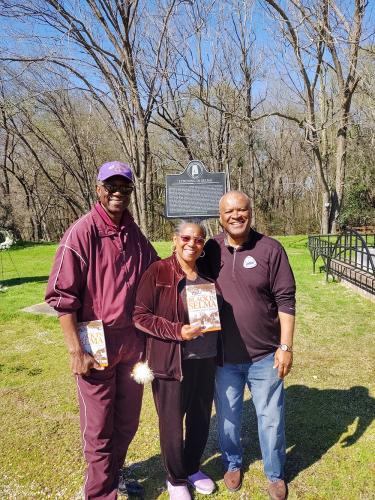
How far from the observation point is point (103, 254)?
2.26 m

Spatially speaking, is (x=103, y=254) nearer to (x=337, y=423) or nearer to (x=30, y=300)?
(x=337, y=423)

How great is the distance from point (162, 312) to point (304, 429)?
192cm

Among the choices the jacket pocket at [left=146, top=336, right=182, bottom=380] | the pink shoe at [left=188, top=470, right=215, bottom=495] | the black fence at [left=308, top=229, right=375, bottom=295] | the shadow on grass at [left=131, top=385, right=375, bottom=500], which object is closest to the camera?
the jacket pocket at [left=146, top=336, right=182, bottom=380]

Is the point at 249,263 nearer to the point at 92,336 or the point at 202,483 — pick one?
the point at 92,336

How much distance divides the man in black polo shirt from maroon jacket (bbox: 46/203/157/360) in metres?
0.51

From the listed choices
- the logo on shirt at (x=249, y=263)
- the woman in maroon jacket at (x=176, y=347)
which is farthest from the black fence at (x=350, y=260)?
the woman in maroon jacket at (x=176, y=347)

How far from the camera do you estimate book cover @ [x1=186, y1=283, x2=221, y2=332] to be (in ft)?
7.19

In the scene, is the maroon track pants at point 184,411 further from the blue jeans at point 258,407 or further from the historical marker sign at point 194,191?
the historical marker sign at point 194,191

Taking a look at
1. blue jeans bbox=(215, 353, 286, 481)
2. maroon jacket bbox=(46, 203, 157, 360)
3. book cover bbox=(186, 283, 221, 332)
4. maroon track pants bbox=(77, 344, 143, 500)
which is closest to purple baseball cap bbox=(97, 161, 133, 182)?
maroon jacket bbox=(46, 203, 157, 360)

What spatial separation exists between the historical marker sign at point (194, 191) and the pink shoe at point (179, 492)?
4.33 meters

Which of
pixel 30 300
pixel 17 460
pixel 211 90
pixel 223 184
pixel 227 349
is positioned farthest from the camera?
pixel 211 90

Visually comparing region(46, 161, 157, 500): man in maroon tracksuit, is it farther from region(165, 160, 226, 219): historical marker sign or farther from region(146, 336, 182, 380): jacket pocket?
region(165, 160, 226, 219): historical marker sign

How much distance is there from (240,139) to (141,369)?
24133 mm

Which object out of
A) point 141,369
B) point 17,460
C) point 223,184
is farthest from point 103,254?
point 223,184
